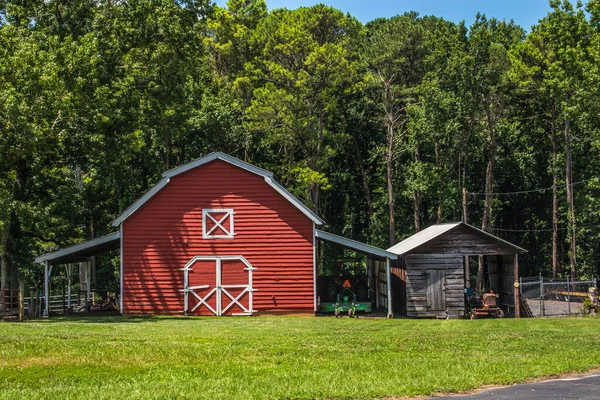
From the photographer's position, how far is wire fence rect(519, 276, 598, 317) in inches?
1342

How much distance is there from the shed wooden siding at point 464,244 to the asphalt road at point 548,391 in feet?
58.9

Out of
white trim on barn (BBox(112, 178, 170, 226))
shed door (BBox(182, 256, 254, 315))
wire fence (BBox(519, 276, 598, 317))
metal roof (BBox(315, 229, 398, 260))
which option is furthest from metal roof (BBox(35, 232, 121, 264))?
wire fence (BBox(519, 276, 598, 317))

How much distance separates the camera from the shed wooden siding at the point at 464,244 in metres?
32.6

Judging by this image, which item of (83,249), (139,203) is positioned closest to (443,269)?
(139,203)

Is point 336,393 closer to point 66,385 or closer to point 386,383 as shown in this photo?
point 386,383

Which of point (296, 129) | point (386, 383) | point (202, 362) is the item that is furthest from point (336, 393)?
point (296, 129)

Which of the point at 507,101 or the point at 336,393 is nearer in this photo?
the point at 336,393

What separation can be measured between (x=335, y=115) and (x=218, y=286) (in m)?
27.2

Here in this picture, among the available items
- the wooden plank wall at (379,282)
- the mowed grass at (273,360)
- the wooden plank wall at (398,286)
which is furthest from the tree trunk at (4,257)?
the wooden plank wall at (379,282)

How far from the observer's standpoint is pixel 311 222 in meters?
32.2

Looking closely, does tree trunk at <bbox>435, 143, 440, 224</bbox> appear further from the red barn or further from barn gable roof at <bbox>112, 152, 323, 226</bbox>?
barn gable roof at <bbox>112, 152, 323, 226</bbox>

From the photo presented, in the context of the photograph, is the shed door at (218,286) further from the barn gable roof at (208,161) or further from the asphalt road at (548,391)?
the asphalt road at (548,391)

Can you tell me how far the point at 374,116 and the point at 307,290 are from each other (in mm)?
28095

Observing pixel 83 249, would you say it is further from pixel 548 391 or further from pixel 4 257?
pixel 548 391
